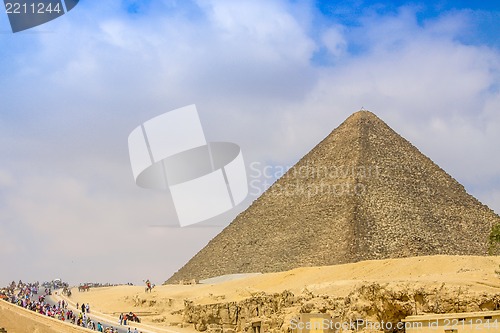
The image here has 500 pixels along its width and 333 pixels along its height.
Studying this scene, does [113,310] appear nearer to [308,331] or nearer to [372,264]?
[372,264]

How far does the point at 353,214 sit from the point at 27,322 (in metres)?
52.7

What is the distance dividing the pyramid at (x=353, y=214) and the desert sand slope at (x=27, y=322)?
43.5 meters

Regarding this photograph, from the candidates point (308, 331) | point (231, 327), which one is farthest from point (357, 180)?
point (308, 331)

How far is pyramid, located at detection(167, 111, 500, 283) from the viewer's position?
73.6 metres

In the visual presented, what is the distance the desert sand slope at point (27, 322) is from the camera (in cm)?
2348

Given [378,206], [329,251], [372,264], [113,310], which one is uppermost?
[378,206]

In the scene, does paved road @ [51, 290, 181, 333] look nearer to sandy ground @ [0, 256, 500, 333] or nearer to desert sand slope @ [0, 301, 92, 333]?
sandy ground @ [0, 256, 500, 333]

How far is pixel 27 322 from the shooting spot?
25938 mm

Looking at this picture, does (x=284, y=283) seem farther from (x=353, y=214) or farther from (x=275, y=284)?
(x=353, y=214)

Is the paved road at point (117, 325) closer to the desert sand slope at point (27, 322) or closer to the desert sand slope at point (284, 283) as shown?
the desert sand slope at point (284, 283)

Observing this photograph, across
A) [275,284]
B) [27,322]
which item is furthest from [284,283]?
[27,322]

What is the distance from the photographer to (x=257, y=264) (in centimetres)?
7875

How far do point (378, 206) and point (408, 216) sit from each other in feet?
9.45

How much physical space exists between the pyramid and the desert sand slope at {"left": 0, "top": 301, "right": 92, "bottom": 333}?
43475 millimetres
